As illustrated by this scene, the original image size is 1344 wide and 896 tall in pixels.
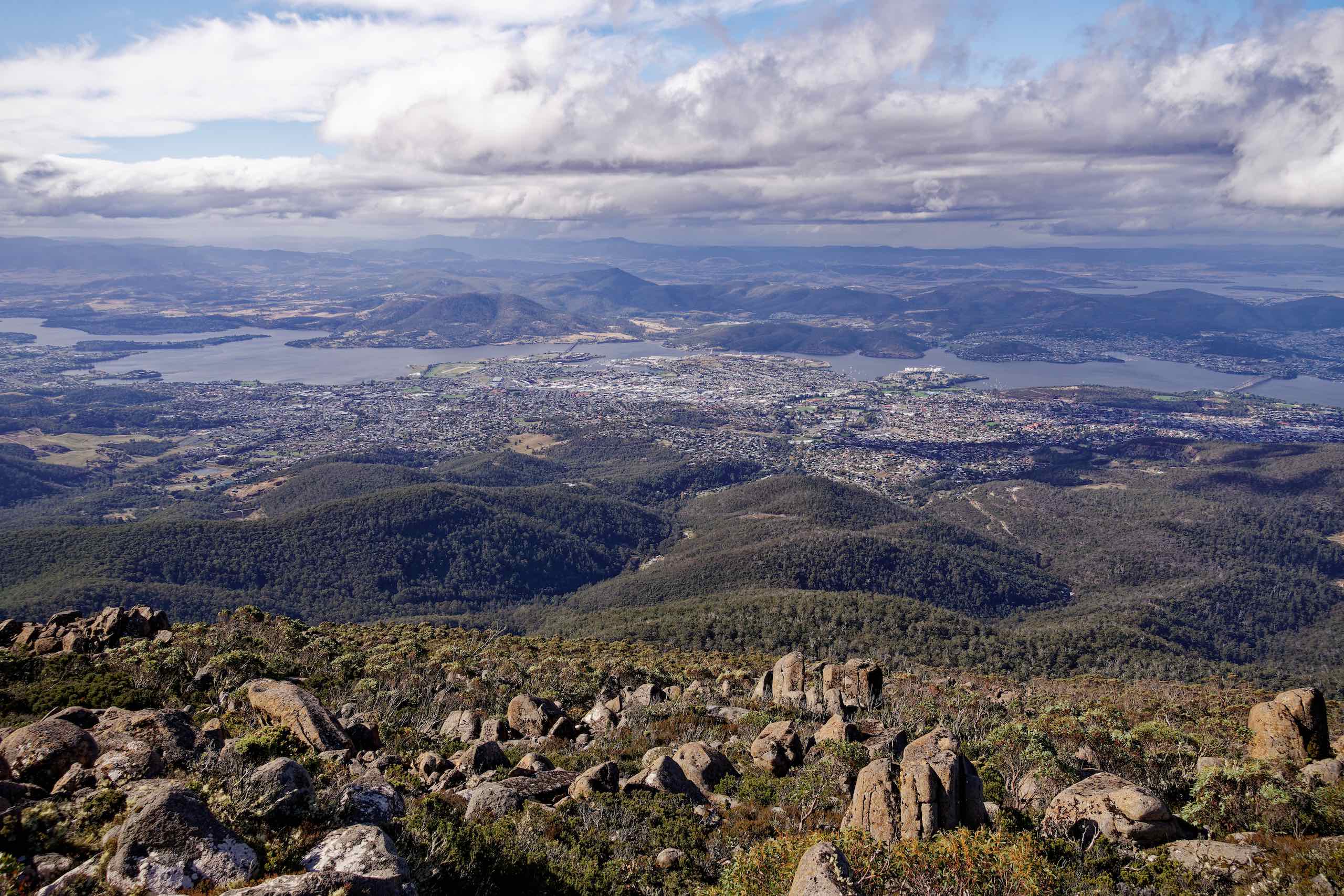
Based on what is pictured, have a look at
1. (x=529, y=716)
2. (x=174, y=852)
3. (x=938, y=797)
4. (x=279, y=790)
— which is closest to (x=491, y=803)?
(x=279, y=790)

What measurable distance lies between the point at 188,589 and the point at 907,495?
13547 centimetres

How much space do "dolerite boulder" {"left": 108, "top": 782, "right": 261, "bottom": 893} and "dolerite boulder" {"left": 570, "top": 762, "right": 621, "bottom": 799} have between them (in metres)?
9.94

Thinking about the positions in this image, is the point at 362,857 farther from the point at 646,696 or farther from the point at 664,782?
the point at 646,696

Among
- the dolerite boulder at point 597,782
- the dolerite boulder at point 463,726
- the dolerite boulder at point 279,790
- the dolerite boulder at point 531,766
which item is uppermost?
the dolerite boulder at point 279,790

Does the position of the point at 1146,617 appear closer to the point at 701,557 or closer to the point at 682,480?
the point at 701,557

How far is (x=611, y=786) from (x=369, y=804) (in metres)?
7.83

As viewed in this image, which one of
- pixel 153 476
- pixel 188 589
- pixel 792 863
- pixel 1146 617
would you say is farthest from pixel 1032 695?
pixel 153 476

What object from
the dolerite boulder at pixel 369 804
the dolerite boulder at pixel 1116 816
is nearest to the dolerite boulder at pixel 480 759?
the dolerite boulder at pixel 369 804

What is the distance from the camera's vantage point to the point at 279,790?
11.5 metres

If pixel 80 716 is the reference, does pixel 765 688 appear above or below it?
below

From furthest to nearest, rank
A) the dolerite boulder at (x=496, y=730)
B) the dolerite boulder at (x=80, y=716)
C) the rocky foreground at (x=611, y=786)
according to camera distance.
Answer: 1. the dolerite boulder at (x=496, y=730)
2. the dolerite boulder at (x=80, y=716)
3. the rocky foreground at (x=611, y=786)

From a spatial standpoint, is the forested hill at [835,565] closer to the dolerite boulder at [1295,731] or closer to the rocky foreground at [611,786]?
the rocky foreground at [611,786]

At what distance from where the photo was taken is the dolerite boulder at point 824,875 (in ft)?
34.7

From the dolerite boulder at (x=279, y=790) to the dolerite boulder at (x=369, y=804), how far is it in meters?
0.71
